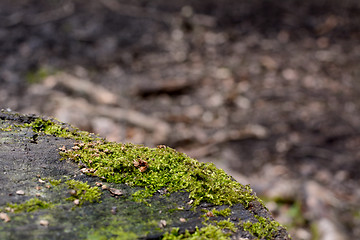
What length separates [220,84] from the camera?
6.00m

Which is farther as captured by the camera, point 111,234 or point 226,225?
point 226,225

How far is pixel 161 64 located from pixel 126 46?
878mm

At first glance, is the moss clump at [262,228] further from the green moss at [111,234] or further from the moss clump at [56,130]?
the moss clump at [56,130]

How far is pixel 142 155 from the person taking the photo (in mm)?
1599

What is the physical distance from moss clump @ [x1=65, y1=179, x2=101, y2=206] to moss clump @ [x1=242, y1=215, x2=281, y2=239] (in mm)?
583

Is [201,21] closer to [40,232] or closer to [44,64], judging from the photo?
[44,64]

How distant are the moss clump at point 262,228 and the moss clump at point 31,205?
744 mm

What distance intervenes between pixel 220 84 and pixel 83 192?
16.0 ft

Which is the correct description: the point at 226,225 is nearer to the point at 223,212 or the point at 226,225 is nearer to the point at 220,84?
the point at 223,212

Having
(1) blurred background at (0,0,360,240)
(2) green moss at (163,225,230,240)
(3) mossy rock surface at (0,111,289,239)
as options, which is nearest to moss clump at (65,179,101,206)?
(3) mossy rock surface at (0,111,289,239)

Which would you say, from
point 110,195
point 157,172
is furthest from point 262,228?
point 110,195

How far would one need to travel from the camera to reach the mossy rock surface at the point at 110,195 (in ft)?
3.91

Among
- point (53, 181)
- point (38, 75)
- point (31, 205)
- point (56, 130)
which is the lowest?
point (31, 205)

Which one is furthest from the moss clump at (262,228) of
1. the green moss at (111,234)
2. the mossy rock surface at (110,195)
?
the green moss at (111,234)
